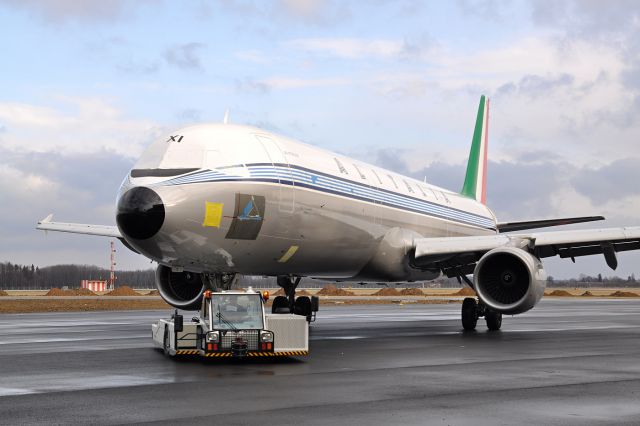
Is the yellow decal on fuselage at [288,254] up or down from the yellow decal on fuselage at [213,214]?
down

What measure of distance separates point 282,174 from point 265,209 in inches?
49.3

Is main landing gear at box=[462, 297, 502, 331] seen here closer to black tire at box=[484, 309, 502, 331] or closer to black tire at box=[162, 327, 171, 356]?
black tire at box=[484, 309, 502, 331]

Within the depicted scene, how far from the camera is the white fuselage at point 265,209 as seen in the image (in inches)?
747

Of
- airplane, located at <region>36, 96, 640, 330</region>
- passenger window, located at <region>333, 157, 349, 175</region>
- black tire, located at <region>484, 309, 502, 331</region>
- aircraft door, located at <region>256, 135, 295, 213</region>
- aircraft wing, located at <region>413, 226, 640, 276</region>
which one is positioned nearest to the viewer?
airplane, located at <region>36, 96, 640, 330</region>

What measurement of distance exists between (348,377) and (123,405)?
4.45m

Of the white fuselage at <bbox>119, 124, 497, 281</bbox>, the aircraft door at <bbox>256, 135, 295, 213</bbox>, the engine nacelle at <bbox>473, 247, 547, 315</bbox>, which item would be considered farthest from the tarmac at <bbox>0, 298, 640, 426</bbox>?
the aircraft door at <bbox>256, 135, 295, 213</bbox>

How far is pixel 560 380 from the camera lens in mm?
14180

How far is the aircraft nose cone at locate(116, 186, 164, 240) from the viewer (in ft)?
59.8

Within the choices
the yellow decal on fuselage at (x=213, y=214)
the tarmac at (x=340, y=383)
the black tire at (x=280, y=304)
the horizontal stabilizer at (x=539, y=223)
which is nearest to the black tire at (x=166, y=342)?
the tarmac at (x=340, y=383)

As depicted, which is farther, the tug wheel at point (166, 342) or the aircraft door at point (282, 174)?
the aircraft door at point (282, 174)

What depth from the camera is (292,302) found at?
28312 mm

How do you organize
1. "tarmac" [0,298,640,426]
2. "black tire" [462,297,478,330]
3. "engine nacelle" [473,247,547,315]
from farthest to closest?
"black tire" [462,297,478,330], "engine nacelle" [473,247,547,315], "tarmac" [0,298,640,426]

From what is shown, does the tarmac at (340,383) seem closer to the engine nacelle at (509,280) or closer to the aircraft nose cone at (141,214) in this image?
the engine nacelle at (509,280)

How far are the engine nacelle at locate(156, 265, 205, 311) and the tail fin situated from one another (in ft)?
65.0
